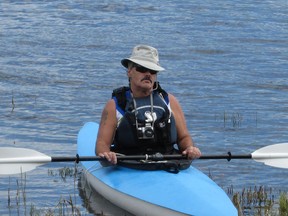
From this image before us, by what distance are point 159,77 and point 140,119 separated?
820 cm

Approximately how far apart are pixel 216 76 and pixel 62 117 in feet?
14.2

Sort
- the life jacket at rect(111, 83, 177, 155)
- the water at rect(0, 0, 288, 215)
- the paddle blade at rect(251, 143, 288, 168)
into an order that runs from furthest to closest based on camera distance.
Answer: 1. the water at rect(0, 0, 288, 215)
2. the paddle blade at rect(251, 143, 288, 168)
3. the life jacket at rect(111, 83, 177, 155)

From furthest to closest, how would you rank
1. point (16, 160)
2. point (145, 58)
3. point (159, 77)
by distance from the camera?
point (159, 77) < point (16, 160) < point (145, 58)

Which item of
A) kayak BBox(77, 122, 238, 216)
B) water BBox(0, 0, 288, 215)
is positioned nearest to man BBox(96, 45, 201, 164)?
kayak BBox(77, 122, 238, 216)

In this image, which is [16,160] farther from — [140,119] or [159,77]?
[159,77]

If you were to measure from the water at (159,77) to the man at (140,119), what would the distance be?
1.04 meters

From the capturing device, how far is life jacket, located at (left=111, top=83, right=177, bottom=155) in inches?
402

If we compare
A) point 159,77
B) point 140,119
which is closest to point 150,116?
point 140,119

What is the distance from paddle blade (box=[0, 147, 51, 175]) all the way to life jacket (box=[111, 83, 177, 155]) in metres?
0.70

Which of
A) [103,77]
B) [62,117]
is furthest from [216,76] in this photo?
[62,117]

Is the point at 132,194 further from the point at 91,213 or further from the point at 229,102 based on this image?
the point at 229,102

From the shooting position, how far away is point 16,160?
10391 millimetres

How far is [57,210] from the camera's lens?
34.6 ft

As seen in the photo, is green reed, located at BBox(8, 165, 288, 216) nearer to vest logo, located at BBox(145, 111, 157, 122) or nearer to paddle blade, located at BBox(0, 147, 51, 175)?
paddle blade, located at BBox(0, 147, 51, 175)
